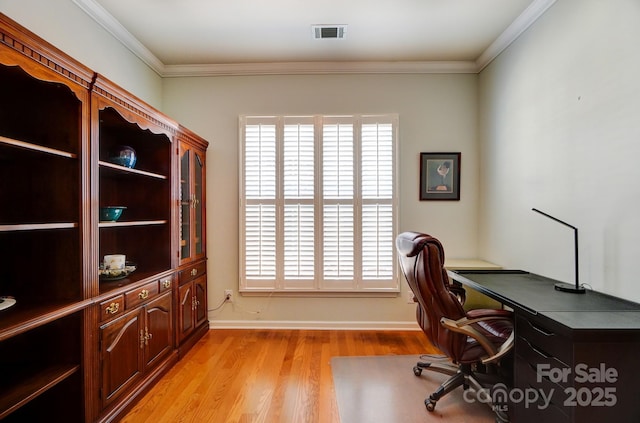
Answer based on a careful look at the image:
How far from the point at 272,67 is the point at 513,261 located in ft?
9.81

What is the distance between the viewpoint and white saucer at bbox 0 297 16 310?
4.63 ft

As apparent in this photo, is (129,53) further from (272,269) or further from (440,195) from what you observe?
(440,195)

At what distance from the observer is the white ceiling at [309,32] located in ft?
7.67

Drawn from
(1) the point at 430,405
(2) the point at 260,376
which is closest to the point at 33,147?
(2) the point at 260,376

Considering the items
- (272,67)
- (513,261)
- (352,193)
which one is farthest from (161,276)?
(513,261)

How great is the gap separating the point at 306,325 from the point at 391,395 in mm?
1331

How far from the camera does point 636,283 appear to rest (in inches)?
63.1

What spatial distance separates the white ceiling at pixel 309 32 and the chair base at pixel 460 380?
268 centimetres

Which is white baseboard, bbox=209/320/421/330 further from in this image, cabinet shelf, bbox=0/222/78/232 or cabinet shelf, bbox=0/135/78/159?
cabinet shelf, bbox=0/135/78/159

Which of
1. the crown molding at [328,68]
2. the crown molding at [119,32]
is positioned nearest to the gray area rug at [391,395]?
the crown molding at [328,68]

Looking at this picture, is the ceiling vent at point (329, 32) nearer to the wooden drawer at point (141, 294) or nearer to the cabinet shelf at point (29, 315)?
the wooden drawer at point (141, 294)

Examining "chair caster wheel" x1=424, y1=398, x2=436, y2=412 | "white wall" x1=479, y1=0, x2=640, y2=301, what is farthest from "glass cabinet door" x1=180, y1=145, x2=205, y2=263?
"white wall" x1=479, y1=0, x2=640, y2=301

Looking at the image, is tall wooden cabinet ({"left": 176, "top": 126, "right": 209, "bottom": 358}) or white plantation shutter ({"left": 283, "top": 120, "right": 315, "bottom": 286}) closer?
tall wooden cabinet ({"left": 176, "top": 126, "right": 209, "bottom": 358})

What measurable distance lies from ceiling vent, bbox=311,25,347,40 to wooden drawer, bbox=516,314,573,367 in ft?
8.21
